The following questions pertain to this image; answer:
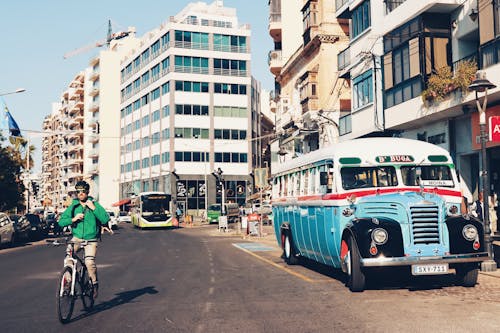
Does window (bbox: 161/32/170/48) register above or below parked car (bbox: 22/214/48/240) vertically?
above

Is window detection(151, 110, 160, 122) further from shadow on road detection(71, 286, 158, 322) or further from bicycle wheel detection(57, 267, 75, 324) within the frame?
bicycle wheel detection(57, 267, 75, 324)

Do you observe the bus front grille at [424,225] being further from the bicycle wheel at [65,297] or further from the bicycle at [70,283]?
the bicycle wheel at [65,297]

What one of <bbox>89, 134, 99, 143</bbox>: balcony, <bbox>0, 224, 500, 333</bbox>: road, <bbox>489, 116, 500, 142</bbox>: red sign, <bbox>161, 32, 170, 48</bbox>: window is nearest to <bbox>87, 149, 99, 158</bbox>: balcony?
<bbox>89, 134, 99, 143</bbox>: balcony

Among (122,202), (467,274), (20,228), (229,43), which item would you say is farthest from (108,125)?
(467,274)

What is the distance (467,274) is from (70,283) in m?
7.13

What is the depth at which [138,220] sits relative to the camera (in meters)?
54.9

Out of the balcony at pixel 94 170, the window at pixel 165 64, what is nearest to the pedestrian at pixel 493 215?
the window at pixel 165 64

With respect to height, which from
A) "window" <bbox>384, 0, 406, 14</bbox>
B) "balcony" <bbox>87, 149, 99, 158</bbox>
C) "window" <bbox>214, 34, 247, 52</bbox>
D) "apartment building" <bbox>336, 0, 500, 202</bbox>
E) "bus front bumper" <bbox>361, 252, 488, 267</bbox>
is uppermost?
"window" <bbox>214, 34, 247, 52</bbox>

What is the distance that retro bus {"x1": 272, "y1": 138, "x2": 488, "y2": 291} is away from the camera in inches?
415

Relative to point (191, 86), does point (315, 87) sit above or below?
below

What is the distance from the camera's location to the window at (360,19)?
2981 cm

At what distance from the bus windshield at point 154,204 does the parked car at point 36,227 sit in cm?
1169

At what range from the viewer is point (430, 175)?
39.8ft

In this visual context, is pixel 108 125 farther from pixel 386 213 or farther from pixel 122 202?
pixel 386 213
